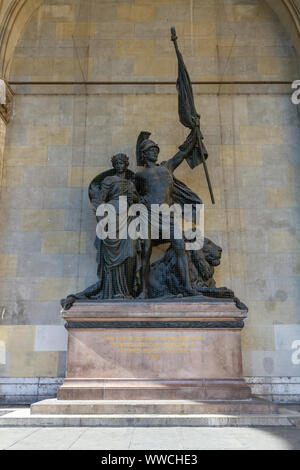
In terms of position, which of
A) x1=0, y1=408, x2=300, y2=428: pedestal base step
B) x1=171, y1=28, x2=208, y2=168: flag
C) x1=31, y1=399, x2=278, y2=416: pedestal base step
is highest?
x1=171, y1=28, x2=208, y2=168: flag

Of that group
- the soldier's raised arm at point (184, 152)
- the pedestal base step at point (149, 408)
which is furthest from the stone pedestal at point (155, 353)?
the soldier's raised arm at point (184, 152)

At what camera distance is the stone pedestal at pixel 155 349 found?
711 centimetres

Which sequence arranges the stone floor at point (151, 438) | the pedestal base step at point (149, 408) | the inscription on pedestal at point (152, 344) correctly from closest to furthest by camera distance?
the stone floor at point (151, 438)
the pedestal base step at point (149, 408)
the inscription on pedestal at point (152, 344)

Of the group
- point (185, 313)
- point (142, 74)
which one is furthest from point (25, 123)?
point (185, 313)

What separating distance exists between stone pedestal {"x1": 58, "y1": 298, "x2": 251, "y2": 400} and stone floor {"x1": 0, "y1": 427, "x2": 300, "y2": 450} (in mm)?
1204

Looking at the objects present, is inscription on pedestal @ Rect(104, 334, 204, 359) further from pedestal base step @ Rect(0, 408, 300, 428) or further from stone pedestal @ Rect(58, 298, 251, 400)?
pedestal base step @ Rect(0, 408, 300, 428)

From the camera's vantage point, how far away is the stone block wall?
939 centimetres

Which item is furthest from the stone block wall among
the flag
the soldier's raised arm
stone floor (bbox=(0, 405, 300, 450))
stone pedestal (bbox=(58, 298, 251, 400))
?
stone floor (bbox=(0, 405, 300, 450))

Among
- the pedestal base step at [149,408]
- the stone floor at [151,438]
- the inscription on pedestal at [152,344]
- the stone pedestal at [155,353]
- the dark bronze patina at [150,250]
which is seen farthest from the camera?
the dark bronze patina at [150,250]

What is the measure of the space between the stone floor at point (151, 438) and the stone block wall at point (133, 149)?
343 cm

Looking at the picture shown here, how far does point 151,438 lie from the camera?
17.0ft
